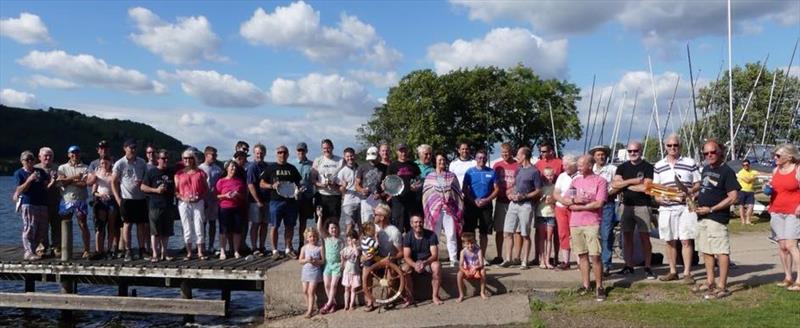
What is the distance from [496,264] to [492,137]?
42.0 metres

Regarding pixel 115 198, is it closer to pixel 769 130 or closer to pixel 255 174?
pixel 255 174

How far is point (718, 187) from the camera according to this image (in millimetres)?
8180

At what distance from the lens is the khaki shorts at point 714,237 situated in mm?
8203

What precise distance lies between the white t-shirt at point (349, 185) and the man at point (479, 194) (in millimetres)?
1664

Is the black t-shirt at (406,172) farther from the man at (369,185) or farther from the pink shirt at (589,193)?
the pink shirt at (589,193)

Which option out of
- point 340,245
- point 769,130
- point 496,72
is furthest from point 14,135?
point 340,245

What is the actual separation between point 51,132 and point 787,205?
160 m

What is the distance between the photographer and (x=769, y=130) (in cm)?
3825

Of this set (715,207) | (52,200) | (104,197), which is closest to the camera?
(715,207)

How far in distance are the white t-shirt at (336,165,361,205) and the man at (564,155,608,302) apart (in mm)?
3254

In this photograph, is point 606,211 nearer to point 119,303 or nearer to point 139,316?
point 119,303

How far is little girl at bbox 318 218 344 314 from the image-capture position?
29.7 feet

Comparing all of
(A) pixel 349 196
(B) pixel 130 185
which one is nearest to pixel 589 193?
(A) pixel 349 196

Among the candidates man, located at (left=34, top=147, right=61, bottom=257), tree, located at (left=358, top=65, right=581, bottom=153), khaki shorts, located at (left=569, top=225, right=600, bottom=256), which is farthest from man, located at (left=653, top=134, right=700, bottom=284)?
tree, located at (left=358, top=65, right=581, bottom=153)
